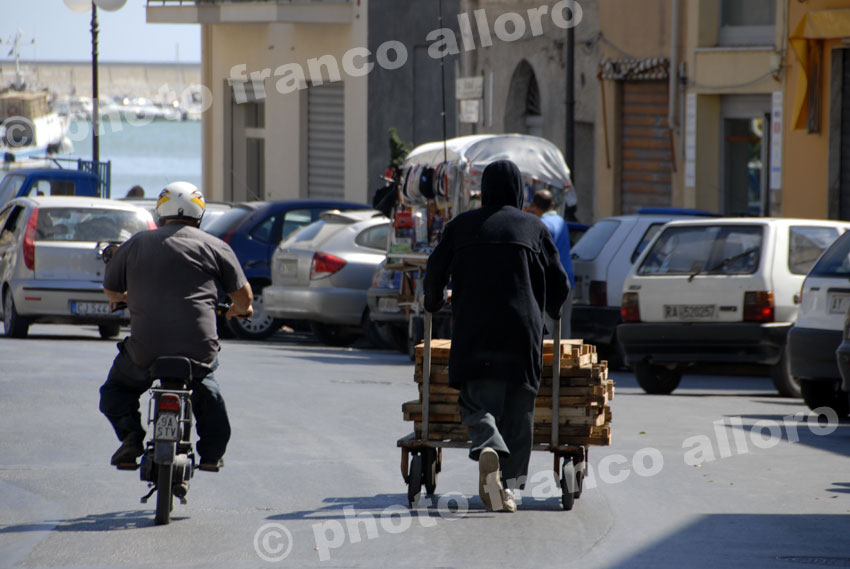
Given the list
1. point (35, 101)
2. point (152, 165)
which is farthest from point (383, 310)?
point (152, 165)

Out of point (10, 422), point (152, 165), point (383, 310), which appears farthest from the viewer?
point (152, 165)

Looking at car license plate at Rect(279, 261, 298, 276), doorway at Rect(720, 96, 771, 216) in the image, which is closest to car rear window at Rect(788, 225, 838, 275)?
car license plate at Rect(279, 261, 298, 276)

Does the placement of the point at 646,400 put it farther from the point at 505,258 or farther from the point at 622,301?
the point at 505,258

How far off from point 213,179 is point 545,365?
114 feet

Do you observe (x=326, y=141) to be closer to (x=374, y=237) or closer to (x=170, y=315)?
(x=374, y=237)

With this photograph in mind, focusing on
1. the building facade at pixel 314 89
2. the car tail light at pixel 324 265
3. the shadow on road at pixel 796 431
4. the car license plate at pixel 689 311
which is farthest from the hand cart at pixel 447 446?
the building facade at pixel 314 89

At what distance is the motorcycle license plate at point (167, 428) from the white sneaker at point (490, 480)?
1.44 meters

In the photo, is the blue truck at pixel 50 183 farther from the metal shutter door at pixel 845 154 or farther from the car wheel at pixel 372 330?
the metal shutter door at pixel 845 154

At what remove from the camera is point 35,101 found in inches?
4210

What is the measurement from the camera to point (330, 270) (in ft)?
64.3

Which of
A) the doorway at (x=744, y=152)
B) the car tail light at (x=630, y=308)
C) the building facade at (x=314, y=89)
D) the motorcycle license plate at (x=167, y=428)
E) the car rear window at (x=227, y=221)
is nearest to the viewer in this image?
the motorcycle license plate at (x=167, y=428)

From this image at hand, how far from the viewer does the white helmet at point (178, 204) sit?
8398 millimetres

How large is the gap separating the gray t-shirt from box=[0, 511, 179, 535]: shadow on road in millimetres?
753

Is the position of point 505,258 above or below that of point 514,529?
above
